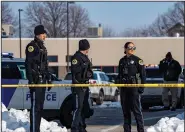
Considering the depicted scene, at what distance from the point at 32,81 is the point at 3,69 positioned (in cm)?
330

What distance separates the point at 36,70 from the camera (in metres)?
9.04

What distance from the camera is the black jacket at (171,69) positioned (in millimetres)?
16047

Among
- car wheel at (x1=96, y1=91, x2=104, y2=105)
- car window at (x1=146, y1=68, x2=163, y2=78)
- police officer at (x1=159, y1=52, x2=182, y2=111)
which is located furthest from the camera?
car wheel at (x1=96, y1=91, x2=104, y2=105)

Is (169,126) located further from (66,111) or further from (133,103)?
(66,111)

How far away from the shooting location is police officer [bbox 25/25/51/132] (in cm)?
902

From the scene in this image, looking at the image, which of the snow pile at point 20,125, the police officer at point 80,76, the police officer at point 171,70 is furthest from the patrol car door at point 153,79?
the police officer at point 80,76

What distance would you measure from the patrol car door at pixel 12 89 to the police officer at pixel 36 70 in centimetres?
285

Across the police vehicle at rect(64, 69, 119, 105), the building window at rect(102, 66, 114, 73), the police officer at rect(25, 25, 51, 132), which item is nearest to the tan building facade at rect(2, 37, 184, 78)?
the building window at rect(102, 66, 114, 73)

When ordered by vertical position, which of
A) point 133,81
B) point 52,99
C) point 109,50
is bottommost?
point 52,99

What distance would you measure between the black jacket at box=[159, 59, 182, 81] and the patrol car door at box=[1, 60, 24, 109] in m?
5.69

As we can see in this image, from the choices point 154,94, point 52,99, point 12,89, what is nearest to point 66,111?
point 52,99

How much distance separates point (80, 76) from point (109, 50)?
4350 centimetres

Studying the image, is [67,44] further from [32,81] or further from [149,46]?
[32,81]

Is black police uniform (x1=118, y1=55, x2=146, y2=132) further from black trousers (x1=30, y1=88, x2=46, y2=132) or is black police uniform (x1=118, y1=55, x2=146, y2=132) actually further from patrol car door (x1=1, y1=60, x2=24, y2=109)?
patrol car door (x1=1, y1=60, x2=24, y2=109)
